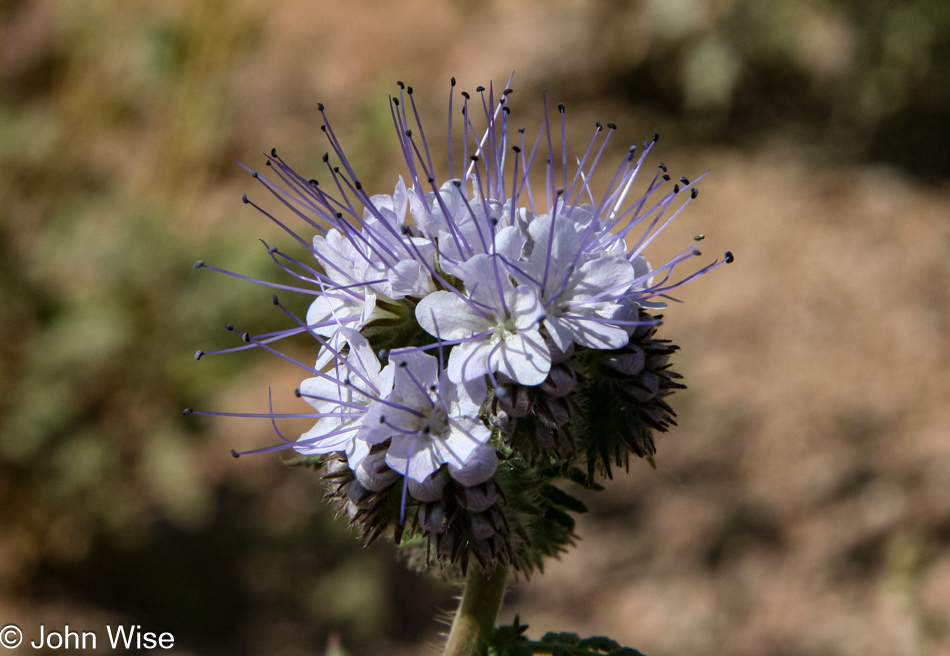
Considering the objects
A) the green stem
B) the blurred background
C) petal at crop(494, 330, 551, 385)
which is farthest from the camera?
the blurred background

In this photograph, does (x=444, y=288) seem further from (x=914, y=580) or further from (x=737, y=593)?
(x=737, y=593)

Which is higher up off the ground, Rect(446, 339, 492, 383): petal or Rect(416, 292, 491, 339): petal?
Rect(416, 292, 491, 339): petal

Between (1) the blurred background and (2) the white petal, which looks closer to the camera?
(2) the white petal

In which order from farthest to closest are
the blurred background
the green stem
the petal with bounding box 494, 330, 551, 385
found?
1. the blurred background
2. the green stem
3. the petal with bounding box 494, 330, 551, 385

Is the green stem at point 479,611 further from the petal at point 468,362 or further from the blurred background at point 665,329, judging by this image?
the blurred background at point 665,329

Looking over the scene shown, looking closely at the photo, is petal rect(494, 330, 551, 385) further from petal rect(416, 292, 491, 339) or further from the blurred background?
the blurred background

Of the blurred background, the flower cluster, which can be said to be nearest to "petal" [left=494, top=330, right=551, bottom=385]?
the flower cluster

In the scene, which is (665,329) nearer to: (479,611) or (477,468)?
(479,611)
